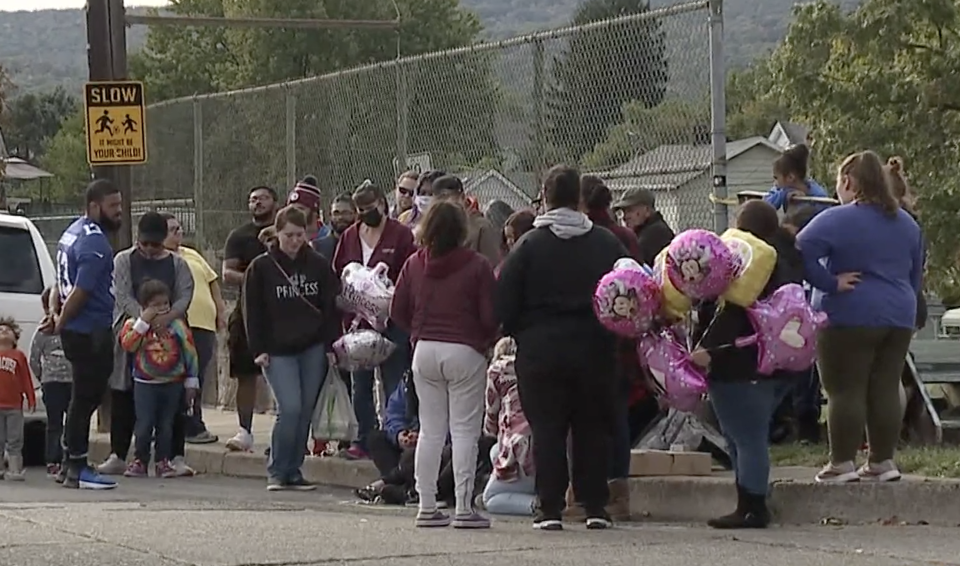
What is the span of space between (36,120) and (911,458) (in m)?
90.2

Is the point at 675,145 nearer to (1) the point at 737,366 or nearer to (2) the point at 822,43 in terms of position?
(1) the point at 737,366

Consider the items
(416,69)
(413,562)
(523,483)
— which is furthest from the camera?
(416,69)

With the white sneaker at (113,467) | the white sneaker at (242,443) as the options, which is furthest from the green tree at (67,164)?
the white sneaker at (113,467)

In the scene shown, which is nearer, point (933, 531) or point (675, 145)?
point (933, 531)

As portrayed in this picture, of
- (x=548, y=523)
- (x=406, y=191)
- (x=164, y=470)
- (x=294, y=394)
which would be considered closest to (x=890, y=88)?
(x=406, y=191)

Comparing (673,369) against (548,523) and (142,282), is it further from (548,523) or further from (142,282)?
(142,282)

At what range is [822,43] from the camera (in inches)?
1406

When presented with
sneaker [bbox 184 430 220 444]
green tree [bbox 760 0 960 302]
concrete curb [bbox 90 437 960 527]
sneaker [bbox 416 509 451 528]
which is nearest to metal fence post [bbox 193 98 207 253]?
sneaker [bbox 184 430 220 444]

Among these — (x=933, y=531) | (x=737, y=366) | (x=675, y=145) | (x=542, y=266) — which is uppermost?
(x=675, y=145)

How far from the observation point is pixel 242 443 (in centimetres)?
1325

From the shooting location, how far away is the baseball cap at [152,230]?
1217 centimetres

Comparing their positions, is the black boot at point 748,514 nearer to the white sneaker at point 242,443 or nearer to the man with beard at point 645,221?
the man with beard at point 645,221

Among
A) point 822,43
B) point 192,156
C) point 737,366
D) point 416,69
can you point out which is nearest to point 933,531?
point 737,366

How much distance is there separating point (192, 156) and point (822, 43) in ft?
67.7
